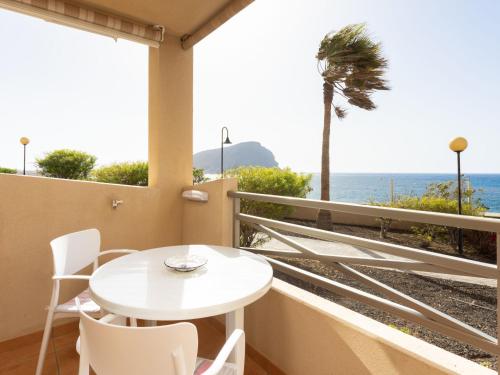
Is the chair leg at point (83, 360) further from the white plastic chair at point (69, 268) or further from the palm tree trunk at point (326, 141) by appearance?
the palm tree trunk at point (326, 141)

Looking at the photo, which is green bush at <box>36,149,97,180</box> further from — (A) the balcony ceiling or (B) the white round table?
(B) the white round table

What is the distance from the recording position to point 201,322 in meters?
2.21

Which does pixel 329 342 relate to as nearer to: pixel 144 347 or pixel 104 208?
pixel 144 347

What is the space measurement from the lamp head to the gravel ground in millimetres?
2288

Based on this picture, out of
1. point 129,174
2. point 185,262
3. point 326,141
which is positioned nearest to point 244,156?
point 326,141

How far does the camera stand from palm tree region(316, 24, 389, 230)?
25.2 feet

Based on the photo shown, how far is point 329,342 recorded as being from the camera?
4.39 feet

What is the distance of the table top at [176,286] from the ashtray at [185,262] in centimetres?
2

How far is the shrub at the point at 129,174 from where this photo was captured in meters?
4.70

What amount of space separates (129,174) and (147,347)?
445cm

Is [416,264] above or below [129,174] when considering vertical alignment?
below

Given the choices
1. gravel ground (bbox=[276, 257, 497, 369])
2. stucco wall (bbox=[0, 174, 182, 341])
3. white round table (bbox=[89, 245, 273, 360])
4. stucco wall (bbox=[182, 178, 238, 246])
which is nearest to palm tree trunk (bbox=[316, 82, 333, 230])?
gravel ground (bbox=[276, 257, 497, 369])

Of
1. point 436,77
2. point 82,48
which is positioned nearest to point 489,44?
point 436,77

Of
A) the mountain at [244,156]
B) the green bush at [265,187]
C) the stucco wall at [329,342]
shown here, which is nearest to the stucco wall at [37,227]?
the stucco wall at [329,342]
